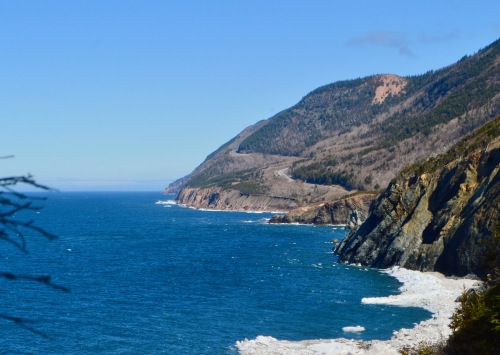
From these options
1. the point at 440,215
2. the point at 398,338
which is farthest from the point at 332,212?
the point at 398,338

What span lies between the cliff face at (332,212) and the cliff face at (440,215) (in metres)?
76.8

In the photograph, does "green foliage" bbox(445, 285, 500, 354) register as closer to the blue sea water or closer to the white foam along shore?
the white foam along shore

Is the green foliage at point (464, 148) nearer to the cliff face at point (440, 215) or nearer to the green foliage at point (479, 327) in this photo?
the cliff face at point (440, 215)

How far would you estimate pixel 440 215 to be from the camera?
8169cm

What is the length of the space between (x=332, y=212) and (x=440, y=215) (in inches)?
3955

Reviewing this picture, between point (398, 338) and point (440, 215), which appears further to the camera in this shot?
point (440, 215)

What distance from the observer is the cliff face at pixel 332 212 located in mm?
177250

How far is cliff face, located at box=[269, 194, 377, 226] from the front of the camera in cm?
17725

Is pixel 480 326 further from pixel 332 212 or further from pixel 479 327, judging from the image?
pixel 332 212

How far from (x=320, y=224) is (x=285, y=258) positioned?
85127 millimetres

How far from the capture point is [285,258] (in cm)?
9675

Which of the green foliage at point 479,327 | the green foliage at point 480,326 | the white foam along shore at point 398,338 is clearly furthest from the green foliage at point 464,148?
the green foliage at point 479,327

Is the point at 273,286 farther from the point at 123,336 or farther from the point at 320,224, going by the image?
the point at 320,224

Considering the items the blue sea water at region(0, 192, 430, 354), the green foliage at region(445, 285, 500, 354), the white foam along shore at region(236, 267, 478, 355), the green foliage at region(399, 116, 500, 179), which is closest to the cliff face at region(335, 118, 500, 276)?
the green foliage at region(399, 116, 500, 179)
